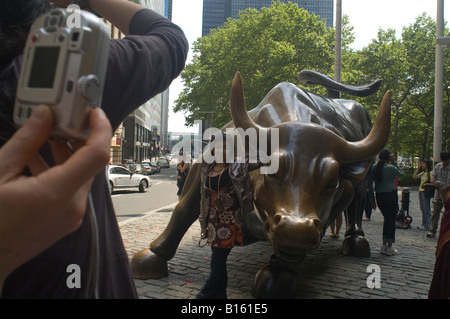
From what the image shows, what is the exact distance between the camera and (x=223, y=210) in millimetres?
3877

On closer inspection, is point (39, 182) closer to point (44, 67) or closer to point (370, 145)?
point (44, 67)

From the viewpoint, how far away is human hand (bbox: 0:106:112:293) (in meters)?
0.66

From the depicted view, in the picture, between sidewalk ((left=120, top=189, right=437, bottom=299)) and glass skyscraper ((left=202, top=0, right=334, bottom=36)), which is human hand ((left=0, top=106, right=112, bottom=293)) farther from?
glass skyscraper ((left=202, top=0, right=334, bottom=36))

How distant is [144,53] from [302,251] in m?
2.58

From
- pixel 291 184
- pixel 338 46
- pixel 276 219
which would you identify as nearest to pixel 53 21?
pixel 276 219

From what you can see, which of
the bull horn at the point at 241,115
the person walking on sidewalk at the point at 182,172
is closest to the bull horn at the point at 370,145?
the bull horn at the point at 241,115

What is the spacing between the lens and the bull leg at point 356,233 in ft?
20.1

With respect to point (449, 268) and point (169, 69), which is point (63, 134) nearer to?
point (169, 69)

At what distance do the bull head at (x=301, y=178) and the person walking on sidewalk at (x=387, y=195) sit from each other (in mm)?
2836

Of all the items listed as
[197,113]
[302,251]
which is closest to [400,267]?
[302,251]

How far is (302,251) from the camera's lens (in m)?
3.15

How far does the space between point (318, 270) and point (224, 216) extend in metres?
2.23

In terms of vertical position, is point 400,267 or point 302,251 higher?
point 302,251

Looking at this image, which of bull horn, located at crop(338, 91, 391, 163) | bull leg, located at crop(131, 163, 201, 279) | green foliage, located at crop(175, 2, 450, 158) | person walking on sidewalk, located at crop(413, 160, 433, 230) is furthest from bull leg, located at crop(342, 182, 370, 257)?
green foliage, located at crop(175, 2, 450, 158)
